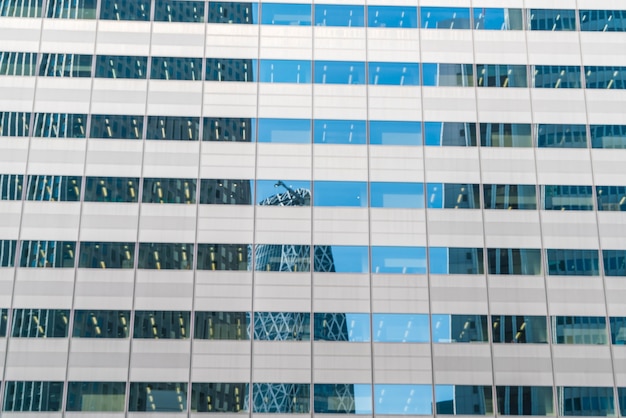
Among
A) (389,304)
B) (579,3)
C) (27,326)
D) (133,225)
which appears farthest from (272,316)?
(579,3)

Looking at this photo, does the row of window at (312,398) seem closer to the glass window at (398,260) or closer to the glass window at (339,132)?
the glass window at (398,260)

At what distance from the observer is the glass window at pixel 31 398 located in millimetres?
34281

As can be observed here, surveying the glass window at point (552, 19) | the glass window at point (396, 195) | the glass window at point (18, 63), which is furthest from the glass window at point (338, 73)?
the glass window at point (18, 63)

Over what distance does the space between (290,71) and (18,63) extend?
14459mm

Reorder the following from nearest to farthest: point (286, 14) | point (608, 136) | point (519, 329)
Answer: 1. point (519, 329)
2. point (608, 136)
3. point (286, 14)

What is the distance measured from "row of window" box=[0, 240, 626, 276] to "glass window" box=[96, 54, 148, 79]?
9.11m

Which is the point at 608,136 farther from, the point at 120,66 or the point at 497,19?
the point at 120,66

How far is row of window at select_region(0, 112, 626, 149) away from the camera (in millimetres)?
37875

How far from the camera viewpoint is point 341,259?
3625cm

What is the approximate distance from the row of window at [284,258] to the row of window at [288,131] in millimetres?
5715

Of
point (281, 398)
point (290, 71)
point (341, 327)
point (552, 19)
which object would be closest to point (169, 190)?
point (290, 71)

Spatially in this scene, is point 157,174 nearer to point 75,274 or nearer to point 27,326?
point 75,274

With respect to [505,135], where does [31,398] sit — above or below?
below

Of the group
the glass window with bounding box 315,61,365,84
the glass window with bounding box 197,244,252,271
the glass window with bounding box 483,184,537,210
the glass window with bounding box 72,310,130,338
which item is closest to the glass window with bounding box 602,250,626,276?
the glass window with bounding box 483,184,537,210
